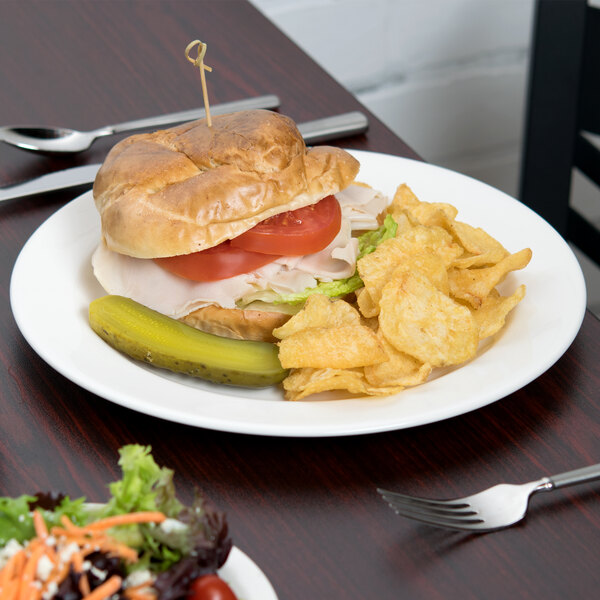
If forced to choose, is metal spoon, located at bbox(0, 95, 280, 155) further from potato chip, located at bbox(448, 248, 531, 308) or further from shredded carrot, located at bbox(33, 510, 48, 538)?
shredded carrot, located at bbox(33, 510, 48, 538)

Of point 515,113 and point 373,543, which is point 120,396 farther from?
point 515,113

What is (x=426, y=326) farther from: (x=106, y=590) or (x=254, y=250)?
(x=106, y=590)

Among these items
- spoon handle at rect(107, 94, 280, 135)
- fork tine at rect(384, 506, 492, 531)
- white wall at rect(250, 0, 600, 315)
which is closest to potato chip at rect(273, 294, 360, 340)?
fork tine at rect(384, 506, 492, 531)

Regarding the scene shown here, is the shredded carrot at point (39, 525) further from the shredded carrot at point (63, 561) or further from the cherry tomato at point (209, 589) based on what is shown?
the cherry tomato at point (209, 589)

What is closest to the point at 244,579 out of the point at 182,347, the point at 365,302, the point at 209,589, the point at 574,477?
the point at 209,589

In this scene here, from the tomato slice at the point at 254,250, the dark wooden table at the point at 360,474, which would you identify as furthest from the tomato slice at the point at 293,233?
the dark wooden table at the point at 360,474

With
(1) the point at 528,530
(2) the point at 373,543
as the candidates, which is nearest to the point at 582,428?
(1) the point at 528,530
